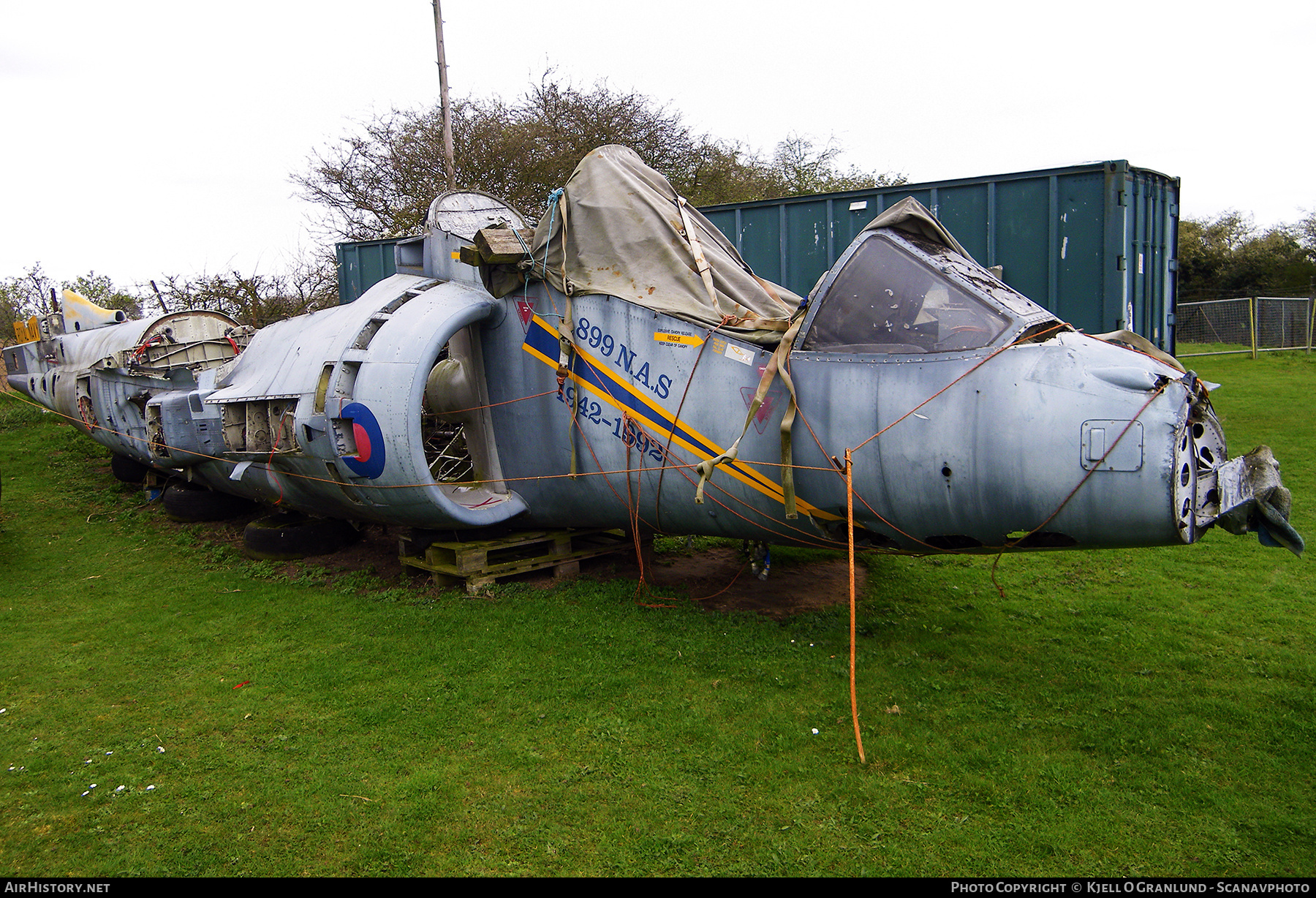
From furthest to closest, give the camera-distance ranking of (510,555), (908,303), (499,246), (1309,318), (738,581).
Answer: (1309,318)
(510,555)
(738,581)
(499,246)
(908,303)

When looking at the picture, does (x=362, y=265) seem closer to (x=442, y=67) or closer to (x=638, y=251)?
(x=442, y=67)

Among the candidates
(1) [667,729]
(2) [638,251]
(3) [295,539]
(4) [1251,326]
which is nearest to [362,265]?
(3) [295,539]

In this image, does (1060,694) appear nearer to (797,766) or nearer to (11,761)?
(797,766)

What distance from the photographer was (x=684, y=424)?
19.9 ft

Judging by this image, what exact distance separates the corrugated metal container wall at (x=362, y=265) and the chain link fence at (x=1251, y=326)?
23.9 m

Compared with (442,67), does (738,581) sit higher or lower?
lower

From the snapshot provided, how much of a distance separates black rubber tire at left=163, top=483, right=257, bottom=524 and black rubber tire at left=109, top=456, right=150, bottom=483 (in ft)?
7.03

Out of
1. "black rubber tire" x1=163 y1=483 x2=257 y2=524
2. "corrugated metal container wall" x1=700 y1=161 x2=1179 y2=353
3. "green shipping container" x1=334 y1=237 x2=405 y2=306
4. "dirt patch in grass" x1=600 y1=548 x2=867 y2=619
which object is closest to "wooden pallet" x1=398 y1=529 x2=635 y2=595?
"dirt patch in grass" x1=600 y1=548 x2=867 y2=619

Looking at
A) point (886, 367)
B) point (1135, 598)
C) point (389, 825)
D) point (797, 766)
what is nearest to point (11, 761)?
point (389, 825)

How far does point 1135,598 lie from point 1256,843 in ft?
11.9

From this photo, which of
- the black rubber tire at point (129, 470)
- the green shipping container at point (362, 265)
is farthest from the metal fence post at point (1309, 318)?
the black rubber tire at point (129, 470)

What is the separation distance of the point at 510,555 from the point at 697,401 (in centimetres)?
308

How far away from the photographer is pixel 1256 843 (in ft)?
12.2

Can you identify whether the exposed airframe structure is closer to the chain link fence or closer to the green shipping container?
the green shipping container
